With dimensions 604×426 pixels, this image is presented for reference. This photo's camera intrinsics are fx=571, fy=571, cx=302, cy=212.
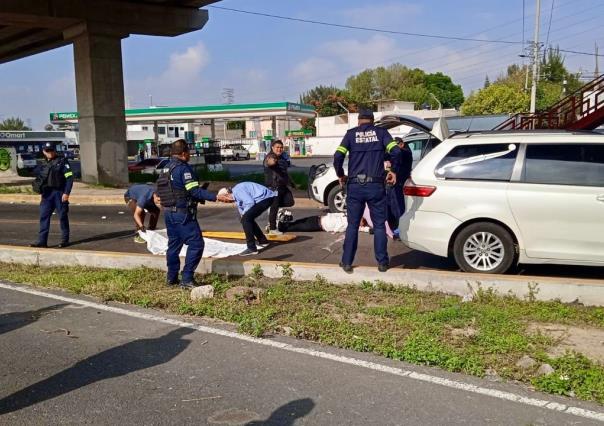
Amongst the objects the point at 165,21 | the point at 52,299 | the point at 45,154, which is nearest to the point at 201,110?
the point at 165,21

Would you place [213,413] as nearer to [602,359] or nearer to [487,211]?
[602,359]

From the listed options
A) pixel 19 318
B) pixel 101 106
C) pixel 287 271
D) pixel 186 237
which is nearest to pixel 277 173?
pixel 287 271

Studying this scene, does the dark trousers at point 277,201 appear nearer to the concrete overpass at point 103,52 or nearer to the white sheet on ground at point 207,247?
the white sheet on ground at point 207,247

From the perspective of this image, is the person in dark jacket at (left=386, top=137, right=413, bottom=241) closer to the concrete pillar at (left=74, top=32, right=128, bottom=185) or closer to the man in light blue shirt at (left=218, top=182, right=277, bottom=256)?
the man in light blue shirt at (left=218, top=182, right=277, bottom=256)

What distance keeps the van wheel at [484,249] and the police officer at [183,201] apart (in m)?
2.92

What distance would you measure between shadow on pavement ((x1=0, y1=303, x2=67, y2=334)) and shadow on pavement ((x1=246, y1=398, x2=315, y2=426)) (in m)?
3.21

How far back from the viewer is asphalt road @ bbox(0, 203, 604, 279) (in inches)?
299

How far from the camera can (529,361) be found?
4367 millimetres

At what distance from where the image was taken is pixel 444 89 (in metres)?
104

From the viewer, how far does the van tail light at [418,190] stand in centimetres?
671

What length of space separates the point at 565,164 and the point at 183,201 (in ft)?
14.0

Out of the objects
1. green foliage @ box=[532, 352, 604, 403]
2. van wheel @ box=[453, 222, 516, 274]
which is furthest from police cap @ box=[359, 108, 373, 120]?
green foliage @ box=[532, 352, 604, 403]

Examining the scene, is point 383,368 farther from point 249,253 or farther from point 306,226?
point 306,226

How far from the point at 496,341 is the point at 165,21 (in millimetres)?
20468
